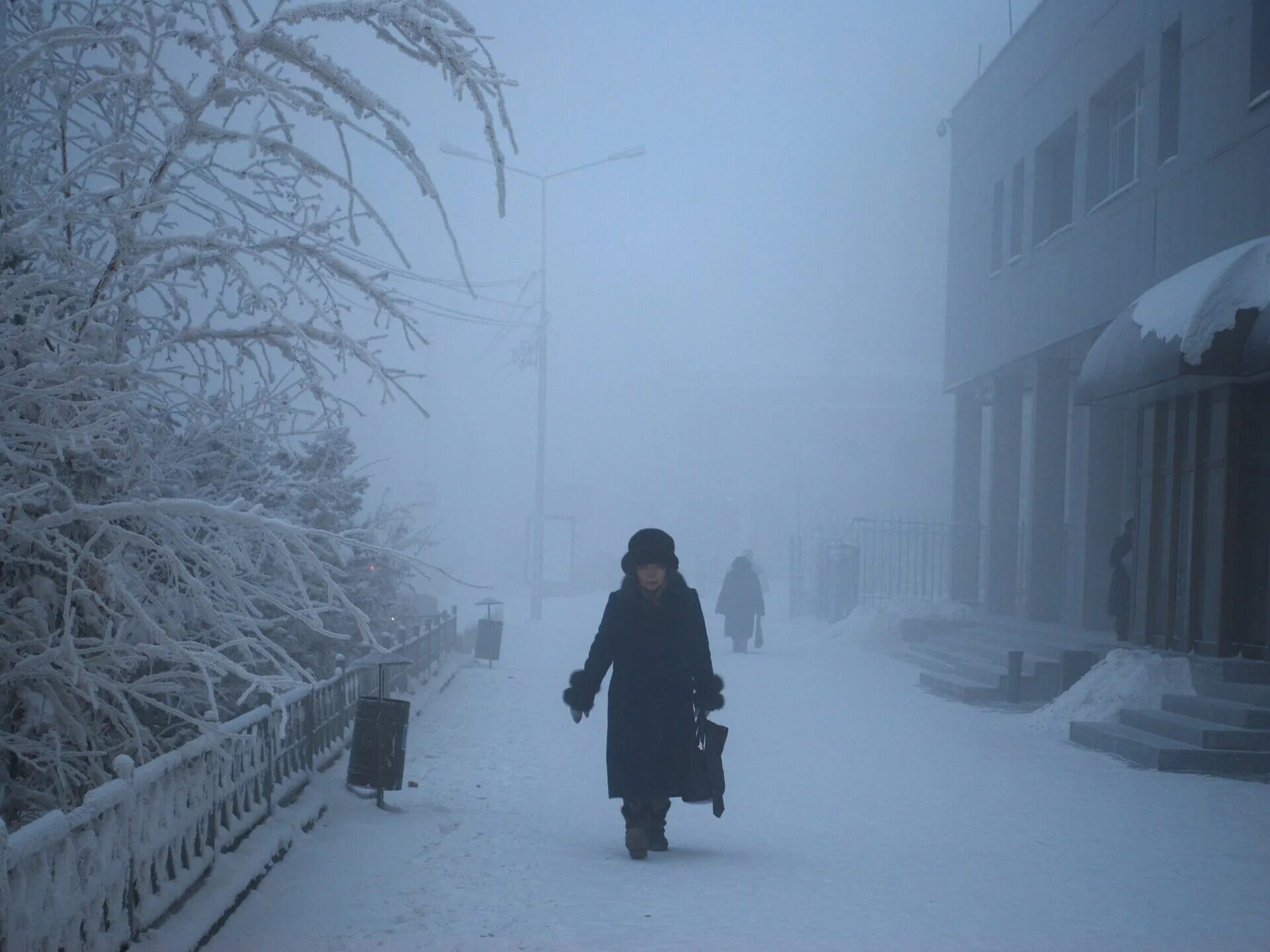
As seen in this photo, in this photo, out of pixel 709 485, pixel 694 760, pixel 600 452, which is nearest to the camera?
pixel 694 760

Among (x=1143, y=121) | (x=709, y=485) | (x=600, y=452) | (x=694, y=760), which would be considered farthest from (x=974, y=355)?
(x=600, y=452)

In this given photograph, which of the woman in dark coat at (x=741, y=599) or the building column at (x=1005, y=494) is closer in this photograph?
the woman in dark coat at (x=741, y=599)

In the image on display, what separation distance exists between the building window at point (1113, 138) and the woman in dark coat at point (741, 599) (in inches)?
370

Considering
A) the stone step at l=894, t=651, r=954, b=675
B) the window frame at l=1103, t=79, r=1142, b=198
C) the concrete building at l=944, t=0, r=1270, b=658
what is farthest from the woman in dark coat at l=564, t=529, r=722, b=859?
the window frame at l=1103, t=79, r=1142, b=198

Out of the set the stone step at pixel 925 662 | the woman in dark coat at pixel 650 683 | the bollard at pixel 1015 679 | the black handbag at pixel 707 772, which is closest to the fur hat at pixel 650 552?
the woman in dark coat at pixel 650 683

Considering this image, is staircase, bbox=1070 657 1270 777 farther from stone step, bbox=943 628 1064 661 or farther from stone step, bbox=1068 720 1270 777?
stone step, bbox=943 628 1064 661

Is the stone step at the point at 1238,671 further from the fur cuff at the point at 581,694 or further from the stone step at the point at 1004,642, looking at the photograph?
the fur cuff at the point at 581,694

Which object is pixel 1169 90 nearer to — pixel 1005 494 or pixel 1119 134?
pixel 1119 134

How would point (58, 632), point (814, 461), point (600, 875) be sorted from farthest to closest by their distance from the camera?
1. point (814, 461)
2. point (600, 875)
3. point (58, 632)

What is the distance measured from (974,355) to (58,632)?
909 inches

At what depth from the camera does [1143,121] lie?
16984 mm

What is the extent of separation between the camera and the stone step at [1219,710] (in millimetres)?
10695

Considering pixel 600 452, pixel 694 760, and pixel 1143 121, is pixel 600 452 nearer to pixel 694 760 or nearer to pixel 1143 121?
pixel 1143 121

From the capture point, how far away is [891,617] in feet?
82.5
